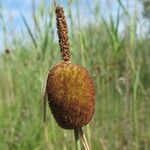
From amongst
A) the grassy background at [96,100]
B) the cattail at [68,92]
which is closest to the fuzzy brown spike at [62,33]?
the cattail at [68,92]

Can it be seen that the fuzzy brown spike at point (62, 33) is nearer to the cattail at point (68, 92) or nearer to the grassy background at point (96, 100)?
the cattail at point (68, 92)

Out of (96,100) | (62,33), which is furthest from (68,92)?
(96,100)

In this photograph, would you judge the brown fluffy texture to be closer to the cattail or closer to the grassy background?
the cattail

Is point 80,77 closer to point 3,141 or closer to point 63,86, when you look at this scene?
point 63,86

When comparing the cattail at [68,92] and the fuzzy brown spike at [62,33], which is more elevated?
the fuzzy brown spike at [62,33]

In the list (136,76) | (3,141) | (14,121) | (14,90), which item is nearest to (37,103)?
(14,121)

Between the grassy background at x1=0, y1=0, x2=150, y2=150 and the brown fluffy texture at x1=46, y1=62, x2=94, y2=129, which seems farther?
the grassy background at x1=0, y1=0, x2=150, y2=150

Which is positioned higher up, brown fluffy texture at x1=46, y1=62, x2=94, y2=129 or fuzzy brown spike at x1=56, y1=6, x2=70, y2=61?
fuzzy brown spike at x1=56, y1=6, x2=70, y2=61

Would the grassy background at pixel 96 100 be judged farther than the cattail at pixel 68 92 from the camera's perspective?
Yes

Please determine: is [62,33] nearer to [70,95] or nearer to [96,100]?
[70,95]

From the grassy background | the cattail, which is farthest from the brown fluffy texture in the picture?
the grassy background
